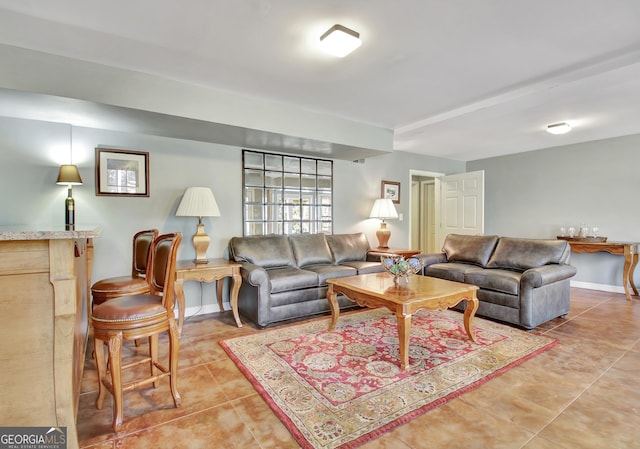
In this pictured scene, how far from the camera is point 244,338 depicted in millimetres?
2965

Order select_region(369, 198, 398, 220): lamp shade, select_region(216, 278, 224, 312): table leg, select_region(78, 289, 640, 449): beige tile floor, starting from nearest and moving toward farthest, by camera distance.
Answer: select_region(78, 289, 640, 449): beige tile floor
select_region(216, 278, 224, 312): table leg
select_region(369, 198, 398, 220): lamp shade

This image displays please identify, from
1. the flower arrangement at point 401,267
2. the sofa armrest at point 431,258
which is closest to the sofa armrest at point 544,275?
the flower arrangement at point 401,267

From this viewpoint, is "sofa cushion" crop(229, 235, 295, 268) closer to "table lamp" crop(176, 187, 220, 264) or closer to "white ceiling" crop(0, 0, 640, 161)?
"table lamp" crop(176, 187, 220, 264)

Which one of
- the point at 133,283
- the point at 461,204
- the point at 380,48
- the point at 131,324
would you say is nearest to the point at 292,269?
A: the point at 133,283

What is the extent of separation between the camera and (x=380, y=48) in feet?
7.78

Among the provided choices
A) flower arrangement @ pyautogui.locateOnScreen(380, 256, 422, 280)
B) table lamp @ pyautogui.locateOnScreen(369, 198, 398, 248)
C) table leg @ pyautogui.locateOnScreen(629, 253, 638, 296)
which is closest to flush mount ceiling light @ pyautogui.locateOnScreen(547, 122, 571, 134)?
table leg @ pyautogui.locateOnScreen(629, 253, 638, 296)

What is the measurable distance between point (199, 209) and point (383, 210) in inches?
108

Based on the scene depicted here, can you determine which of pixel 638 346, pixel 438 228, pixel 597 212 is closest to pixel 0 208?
pixel 638 346

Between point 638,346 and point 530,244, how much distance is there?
130 centimetres

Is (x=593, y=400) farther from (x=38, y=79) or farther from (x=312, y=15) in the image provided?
(x=38, y=79)

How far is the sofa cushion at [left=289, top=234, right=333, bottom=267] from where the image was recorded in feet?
13.6

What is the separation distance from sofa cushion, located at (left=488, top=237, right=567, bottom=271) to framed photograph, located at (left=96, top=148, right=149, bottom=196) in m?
4.14

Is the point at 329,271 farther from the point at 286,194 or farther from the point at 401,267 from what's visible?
the point at 286,194

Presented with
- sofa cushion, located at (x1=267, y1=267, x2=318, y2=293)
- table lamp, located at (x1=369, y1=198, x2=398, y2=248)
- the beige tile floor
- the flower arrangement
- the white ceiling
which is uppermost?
the white ceiling
